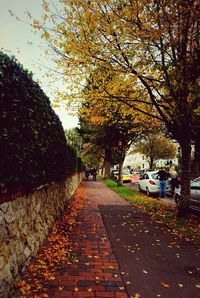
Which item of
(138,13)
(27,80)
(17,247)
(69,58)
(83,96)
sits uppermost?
(138,13)

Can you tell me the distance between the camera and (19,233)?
441 centimetres

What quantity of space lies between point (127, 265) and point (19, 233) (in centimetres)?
210

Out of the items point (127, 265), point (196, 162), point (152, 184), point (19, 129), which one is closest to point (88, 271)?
point (127, 265)

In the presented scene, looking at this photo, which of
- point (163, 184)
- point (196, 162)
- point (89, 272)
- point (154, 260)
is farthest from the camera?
point (196, 162)

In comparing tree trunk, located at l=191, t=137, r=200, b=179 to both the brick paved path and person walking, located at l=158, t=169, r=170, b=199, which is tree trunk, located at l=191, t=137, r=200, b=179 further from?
the brick paved path

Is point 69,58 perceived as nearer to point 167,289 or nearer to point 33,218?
point 33,218

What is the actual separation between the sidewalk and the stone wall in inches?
19.6

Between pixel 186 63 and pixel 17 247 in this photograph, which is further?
pixel 186 63

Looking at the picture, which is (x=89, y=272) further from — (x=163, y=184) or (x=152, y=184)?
(x=152, y=184)

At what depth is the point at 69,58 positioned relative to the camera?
9562 millimetres

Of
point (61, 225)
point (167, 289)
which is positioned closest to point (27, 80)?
point (167, 289)

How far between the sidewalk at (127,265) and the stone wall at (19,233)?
0.50 m

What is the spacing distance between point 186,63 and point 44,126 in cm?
491

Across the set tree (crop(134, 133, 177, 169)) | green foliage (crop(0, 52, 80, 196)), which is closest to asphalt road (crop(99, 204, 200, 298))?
green foliage (crop(0, 52, 80, 196))
